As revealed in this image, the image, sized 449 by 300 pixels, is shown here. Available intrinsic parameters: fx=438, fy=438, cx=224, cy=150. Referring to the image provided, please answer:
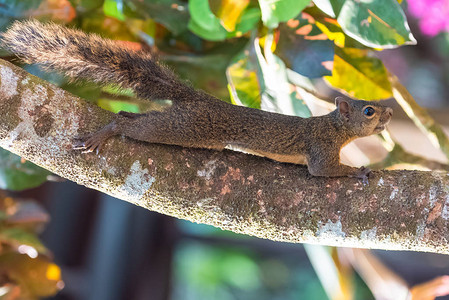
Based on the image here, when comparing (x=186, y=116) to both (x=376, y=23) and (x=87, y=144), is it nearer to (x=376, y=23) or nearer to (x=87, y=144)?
(x=87, y=144)

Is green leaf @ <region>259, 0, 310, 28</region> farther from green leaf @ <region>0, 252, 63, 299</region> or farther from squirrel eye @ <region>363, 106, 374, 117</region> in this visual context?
green leaf @ <region>0, 252, 63, 299</region>

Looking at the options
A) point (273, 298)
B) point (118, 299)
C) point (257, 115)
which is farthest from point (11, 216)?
point (273, 298)

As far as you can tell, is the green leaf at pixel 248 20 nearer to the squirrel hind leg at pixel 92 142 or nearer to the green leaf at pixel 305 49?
the green leaf at pixel 305 49

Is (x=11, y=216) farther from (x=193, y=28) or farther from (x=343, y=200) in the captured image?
(x=343, y=200)

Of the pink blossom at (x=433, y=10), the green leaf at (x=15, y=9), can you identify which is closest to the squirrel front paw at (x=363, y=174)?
the green leaf at (x=15, y=9)

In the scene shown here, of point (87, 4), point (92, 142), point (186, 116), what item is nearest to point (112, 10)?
point (87, 4)

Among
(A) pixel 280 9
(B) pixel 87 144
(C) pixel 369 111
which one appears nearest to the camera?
(B) pixel 87 144

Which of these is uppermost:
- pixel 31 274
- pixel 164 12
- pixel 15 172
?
pixel 164 12
